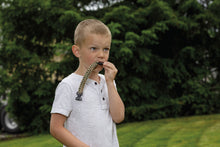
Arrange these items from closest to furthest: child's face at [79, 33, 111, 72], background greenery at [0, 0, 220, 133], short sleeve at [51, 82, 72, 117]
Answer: short sleeve at [51, 82, 72, 117]
child's face at [79, 33, 111, 72]
background greenery at [0, 0, 220, 133]

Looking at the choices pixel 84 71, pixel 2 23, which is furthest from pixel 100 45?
pixel 2 23

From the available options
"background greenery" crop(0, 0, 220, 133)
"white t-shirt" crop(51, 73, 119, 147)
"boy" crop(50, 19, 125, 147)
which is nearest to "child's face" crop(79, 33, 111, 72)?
"boy" crop(50, 19, 125, 147)

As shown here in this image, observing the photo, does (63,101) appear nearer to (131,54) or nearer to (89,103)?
(89,103)

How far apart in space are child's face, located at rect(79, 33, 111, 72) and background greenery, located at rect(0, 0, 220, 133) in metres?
5.19

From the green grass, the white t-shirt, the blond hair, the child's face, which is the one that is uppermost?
the blond hair

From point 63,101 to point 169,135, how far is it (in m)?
4.83

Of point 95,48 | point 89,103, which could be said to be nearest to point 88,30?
point 95,48

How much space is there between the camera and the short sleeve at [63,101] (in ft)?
5.65

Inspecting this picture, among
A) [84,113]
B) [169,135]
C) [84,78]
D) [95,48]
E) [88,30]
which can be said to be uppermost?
[88,30]

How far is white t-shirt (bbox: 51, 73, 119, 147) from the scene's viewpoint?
1.76 meters

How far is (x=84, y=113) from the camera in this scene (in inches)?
70.7

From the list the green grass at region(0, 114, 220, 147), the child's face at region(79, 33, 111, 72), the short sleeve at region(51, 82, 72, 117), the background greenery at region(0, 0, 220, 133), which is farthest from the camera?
the background greenery at region(0, 0, 220, 133)

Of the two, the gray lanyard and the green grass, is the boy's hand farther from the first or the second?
the green grass

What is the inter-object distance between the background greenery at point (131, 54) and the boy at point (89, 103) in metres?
5.18
